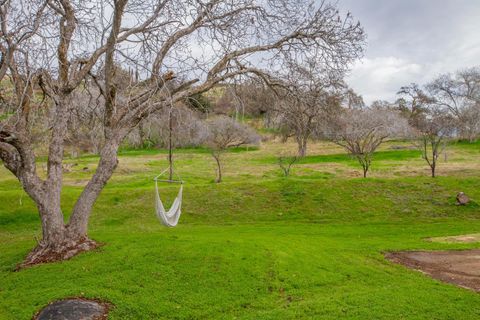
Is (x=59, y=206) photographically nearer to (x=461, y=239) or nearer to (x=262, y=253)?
(x=262, y=253)

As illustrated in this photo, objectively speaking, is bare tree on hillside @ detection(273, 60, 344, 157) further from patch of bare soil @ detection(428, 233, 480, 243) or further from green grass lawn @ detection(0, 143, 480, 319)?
patch of bare soil @ detection(428, 233, 480, 243)

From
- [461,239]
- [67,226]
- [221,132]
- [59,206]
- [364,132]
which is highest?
[221,132]

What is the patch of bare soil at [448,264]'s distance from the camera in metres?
9.91

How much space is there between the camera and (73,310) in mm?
7613

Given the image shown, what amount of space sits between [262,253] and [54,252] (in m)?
5.21

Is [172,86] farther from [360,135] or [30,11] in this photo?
[360,135]

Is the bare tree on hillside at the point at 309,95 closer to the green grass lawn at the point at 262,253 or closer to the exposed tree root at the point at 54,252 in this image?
the green grass lawn at the point at 262,253

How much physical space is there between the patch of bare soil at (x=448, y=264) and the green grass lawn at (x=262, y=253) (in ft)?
1.82

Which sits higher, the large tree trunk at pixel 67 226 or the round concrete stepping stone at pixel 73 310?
the large tree trunk at pixel 67 226

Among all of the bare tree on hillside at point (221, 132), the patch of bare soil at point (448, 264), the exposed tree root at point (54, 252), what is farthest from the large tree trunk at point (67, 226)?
the bare tree on hillside at point (221, 132)

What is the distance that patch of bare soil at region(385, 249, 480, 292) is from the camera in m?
9.91

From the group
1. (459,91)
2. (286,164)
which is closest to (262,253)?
(286,164)

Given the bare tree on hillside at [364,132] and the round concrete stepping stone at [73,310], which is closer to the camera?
the round concrete stepping stone at [73,310]

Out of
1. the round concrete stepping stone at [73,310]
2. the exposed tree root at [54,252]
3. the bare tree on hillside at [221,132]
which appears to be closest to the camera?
the round concrete stepping stone at [73,310]
